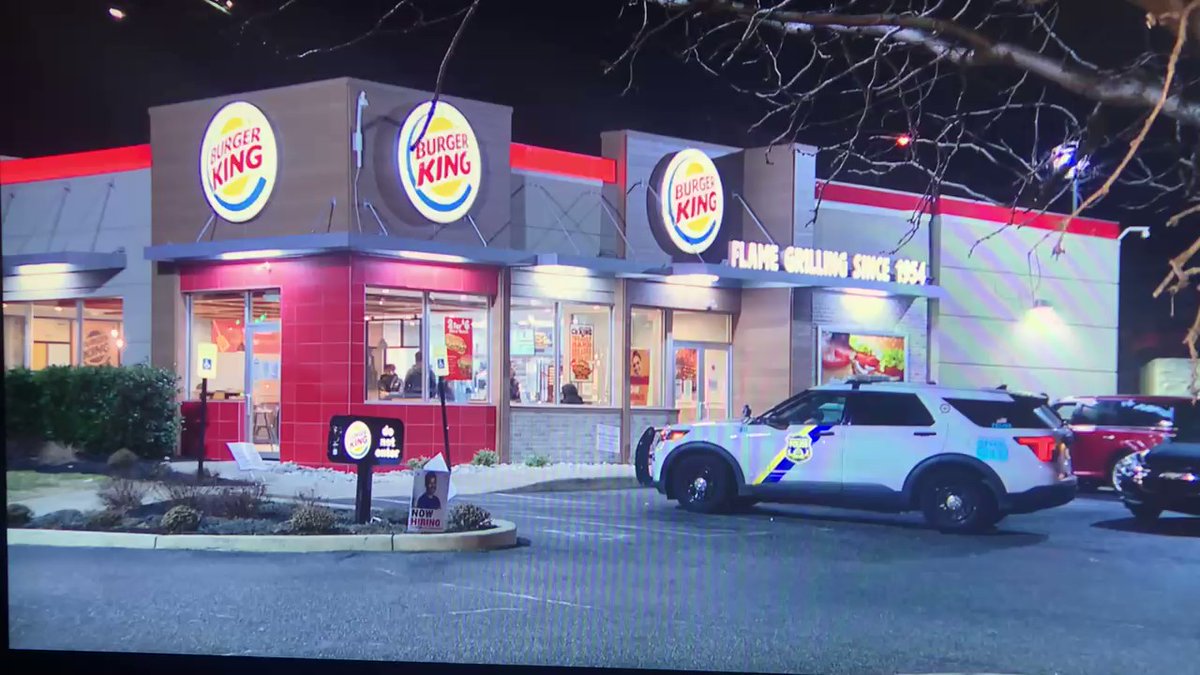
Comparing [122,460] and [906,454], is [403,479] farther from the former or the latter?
[906,454]

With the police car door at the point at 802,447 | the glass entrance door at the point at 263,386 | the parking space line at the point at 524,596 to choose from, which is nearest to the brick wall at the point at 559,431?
the glass entrance door at the point at 263,386

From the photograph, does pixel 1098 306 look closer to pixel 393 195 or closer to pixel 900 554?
pixel 900 554

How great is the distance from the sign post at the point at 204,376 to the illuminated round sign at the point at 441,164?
3.11 metres

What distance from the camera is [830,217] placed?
14.2 meters

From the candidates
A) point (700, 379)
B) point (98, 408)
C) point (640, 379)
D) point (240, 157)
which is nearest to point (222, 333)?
point (240, 157)

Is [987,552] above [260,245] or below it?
below

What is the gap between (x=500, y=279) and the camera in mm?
16219

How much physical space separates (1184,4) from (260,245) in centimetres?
1108

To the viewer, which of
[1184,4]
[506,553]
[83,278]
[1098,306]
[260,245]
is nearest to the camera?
[1184,4]

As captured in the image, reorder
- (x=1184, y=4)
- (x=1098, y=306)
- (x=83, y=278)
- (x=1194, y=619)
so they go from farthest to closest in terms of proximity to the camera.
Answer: (x=83, y=278), (x=1098, y=306), (x=1194, y=619), (x=1184, y=4)

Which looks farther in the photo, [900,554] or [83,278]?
[83,278]

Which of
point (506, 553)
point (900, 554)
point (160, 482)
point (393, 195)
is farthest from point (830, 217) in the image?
point (160, 482)

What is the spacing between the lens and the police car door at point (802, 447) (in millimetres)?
10398

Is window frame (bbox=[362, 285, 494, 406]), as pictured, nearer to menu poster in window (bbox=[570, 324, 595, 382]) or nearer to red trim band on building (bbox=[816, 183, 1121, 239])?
menu poster in window (bbox=[570, 324, 595, 382])
